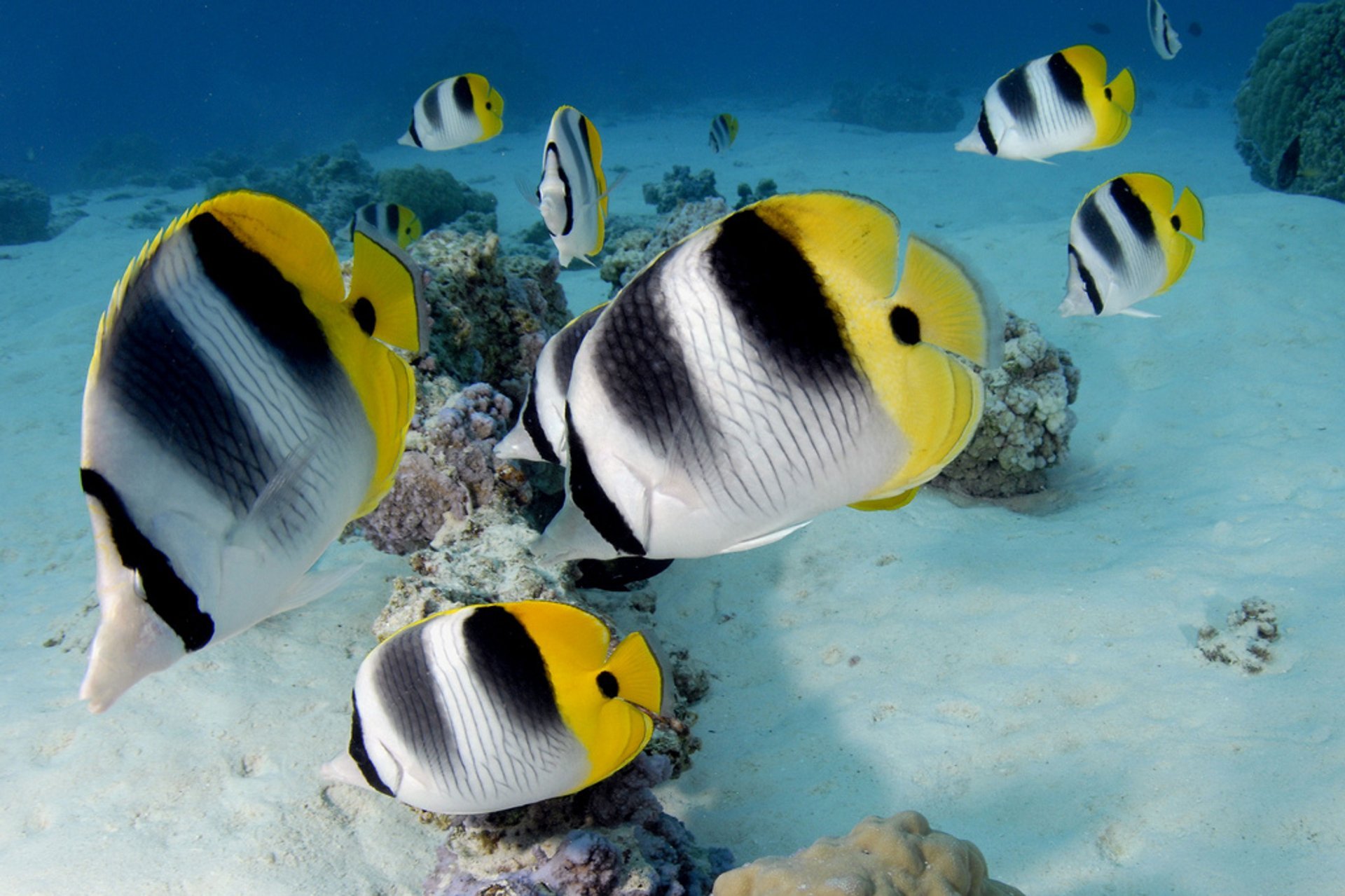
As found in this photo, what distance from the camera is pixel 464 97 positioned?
249 inches

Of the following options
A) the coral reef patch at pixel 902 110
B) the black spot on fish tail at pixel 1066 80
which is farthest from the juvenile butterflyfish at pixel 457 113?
the coral reef patch at pixel 902 110

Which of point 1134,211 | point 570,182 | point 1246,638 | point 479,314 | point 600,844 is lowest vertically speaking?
point 1246,638

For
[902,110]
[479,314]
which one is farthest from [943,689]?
[902,110]

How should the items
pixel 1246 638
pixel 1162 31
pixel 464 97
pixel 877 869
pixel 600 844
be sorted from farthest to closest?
pixel 1162 31 → pixel 464 97 → pixel 1246 638 → pixel 600 844 → pixel 877 869

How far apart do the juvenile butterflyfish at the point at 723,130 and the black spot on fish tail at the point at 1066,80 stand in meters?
7.81

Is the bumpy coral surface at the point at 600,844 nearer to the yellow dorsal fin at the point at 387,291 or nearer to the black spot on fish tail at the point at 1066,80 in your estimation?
the yellow dorsal fin at the point at 387,291

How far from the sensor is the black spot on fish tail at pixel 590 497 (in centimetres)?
119

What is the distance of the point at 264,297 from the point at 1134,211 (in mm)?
4704

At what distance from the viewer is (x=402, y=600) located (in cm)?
320

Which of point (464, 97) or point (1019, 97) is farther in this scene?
point (464, 97)

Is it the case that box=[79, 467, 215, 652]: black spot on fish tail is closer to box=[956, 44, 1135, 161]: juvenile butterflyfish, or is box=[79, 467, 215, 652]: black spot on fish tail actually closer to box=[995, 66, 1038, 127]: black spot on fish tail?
box=[956, 44, 1135, 161]: juvenile butterflyfish

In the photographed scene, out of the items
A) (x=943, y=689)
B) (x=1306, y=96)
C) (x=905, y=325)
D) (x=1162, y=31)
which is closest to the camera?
(x=905, y=325)

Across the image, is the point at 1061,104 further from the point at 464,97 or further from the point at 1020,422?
the point at 464,97

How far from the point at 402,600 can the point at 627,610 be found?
1749 mm
